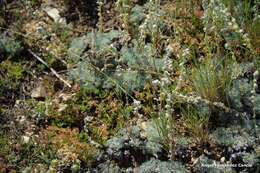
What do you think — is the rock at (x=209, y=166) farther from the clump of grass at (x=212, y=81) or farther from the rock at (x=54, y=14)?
the rock at (x=54, y=14)

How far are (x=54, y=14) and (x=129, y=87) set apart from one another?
1221mm

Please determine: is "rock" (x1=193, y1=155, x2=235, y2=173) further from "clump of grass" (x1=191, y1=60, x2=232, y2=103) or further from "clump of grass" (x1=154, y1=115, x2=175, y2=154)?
"clump of grass" (x1=191, y1=60, x2=232, y2=103)

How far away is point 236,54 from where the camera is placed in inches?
154

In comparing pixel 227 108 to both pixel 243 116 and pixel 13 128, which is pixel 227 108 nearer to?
pixel 243 116

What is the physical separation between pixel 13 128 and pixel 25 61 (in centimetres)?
69

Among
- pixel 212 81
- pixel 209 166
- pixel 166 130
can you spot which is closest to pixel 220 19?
pixel 212 81

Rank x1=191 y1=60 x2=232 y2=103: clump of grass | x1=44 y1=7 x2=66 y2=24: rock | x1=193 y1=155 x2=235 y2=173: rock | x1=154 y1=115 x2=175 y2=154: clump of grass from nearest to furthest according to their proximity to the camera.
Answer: x1=193 y1=155 x2=235 y2=173: rock, x1=154 y1=115 x2=175 y2=154: clump of grass, x1=191 y1=60 x2=232 y2=103: clump of grass, x1=44 y1=7 x2=66 y2=24: rock

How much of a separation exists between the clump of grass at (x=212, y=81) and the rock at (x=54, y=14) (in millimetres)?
1523

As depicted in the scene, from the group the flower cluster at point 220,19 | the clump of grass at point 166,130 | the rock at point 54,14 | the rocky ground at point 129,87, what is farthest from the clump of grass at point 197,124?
the rock at point 54,14

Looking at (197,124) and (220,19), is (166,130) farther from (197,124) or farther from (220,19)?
(220,19)

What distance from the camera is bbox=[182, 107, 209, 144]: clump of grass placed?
3459mm

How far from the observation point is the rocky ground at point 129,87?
3.47 metres

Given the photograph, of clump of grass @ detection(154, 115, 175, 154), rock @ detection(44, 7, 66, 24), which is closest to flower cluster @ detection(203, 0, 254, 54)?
clump of grass @ detection(154, 115, 175, 154)

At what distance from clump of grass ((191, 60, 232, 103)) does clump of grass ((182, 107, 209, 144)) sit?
144mm
